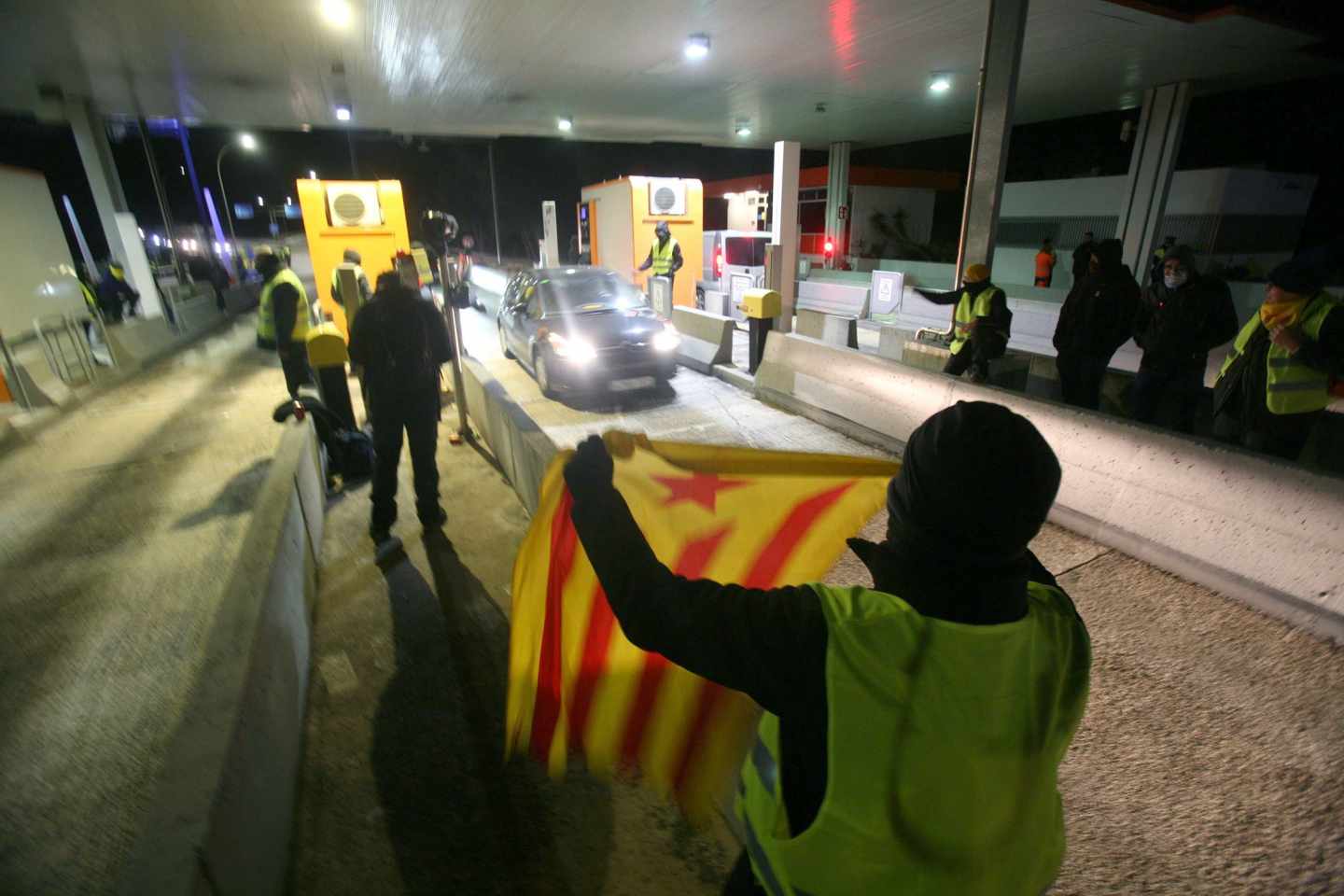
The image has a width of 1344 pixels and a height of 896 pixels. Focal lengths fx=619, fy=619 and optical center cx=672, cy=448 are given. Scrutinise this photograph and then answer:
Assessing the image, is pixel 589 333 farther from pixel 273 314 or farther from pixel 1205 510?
pixel 1205 510

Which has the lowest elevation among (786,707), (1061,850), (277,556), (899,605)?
(277,556)

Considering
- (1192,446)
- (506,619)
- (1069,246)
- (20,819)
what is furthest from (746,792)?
(1069,246)

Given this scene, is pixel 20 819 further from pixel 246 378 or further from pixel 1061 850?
pixel 246 378

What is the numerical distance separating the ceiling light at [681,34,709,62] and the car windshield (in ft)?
11.9

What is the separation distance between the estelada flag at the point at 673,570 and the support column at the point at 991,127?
6123 millimetres

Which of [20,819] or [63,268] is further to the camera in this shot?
[63,268]

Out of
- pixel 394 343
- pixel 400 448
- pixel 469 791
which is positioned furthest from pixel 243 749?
pixel 394 343

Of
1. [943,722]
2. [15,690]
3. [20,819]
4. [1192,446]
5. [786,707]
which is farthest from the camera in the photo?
[1192,446]

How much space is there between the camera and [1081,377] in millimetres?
6328

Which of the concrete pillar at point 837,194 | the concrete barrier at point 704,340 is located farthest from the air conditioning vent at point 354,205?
the concrete pillar at point 837,194

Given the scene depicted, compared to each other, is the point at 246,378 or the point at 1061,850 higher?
the point at 1061,850

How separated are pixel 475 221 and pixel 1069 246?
184 ft

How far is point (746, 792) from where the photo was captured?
1436 millimetres

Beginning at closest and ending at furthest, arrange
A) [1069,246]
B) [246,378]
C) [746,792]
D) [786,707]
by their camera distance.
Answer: [786,707] < [746,792] < [246,378] < [1069,246]
